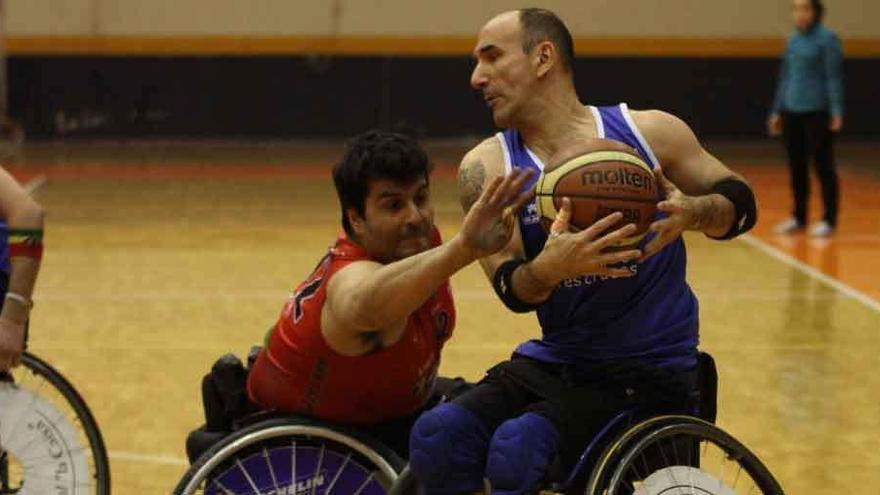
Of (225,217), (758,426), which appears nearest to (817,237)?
(225,217)

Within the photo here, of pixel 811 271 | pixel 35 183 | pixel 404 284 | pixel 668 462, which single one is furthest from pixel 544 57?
pixel 35 183

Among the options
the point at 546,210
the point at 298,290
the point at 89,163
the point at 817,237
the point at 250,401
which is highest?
the point at 546,210

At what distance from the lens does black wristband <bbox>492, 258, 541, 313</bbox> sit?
350cm

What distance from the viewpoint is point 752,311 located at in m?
8.43

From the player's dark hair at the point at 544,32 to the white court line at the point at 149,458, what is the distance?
7.57ft

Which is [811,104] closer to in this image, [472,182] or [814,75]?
[814,75]

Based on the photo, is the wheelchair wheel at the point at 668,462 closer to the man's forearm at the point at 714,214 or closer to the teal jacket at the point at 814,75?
the man's forearm at the point at 714,214

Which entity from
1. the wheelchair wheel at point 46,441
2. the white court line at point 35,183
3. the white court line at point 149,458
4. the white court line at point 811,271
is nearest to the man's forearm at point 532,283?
the wheelchair wheel at point 46,441

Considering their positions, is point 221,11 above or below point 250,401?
below

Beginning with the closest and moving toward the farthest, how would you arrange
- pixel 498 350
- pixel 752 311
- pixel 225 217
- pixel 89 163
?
pixel 498 350, pixel 752 311, pixel 225 217, pixel 89 163

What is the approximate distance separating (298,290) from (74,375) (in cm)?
320

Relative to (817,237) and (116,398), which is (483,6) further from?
(116,398)

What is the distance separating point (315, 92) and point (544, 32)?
14.1m

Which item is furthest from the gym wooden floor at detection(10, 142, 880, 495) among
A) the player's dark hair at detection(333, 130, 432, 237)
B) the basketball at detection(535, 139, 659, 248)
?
the basketball at detection(535, 139, 659, 248)
